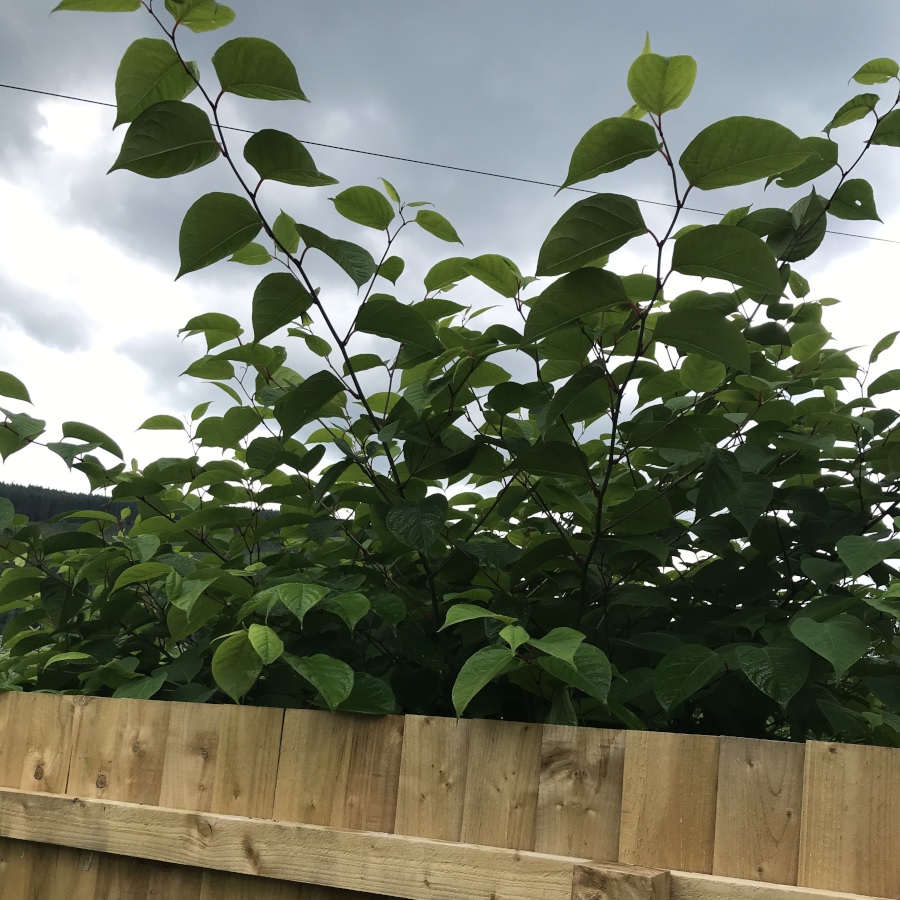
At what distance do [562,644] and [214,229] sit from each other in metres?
0.72

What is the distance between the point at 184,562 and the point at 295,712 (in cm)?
31

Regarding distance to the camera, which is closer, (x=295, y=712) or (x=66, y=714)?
(x=295, y=712)

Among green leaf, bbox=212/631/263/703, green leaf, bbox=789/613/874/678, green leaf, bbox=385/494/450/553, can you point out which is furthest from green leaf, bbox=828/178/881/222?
green leaf, bbox=212/631/263/703

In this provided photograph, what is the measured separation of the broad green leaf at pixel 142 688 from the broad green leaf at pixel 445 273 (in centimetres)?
86

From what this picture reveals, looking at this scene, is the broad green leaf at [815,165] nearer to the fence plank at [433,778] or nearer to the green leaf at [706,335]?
the green leaf at [706,335]

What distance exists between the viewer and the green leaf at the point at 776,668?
1237mm

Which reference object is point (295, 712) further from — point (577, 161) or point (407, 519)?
point (577, 161)

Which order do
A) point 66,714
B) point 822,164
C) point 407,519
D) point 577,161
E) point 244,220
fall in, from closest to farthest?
1. point 577,161
2. point 244,220
3. point 407,519
4. point 822,164
5. point 66,714

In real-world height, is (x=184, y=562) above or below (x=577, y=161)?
below

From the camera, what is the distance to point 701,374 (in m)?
1.52

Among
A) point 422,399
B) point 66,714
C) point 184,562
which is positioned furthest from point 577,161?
point 66,714

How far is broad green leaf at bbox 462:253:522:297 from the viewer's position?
1.61 metres

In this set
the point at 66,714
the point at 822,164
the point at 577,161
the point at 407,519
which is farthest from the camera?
the point at 66,714

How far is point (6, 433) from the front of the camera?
68.1 inches
